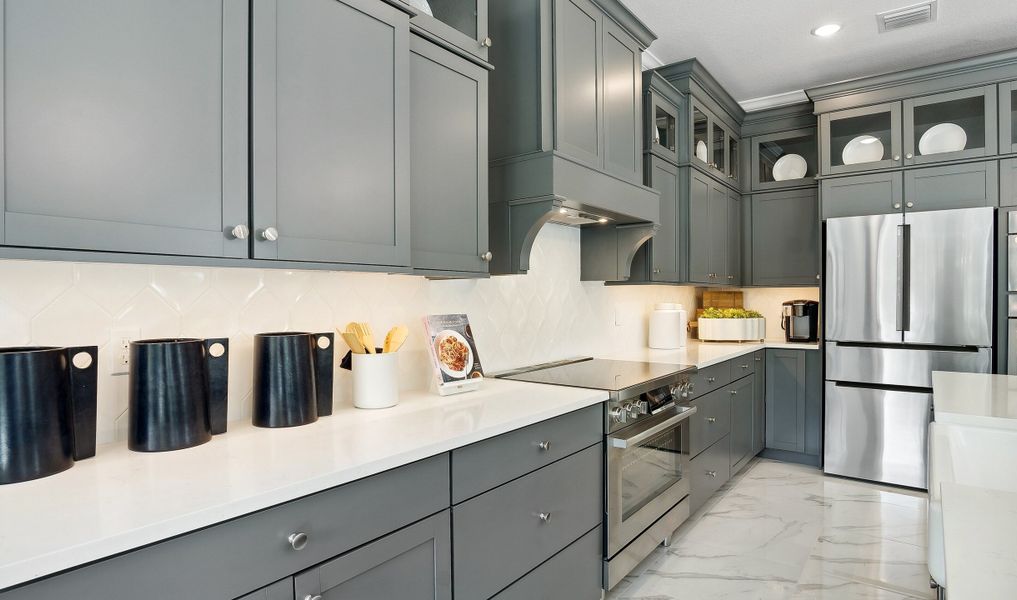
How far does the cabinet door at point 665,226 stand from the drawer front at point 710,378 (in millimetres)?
620

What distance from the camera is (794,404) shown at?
166 inches

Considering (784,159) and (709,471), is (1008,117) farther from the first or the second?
(709,471)

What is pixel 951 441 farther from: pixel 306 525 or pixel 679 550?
pixel 306 525

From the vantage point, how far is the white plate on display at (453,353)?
6.84 ft

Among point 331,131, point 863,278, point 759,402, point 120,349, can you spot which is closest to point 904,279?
point 863,278

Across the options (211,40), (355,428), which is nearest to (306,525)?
(355,428)

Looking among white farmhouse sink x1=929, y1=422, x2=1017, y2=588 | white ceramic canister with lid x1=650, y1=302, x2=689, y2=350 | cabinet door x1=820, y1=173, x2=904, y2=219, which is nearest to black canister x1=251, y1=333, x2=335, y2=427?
white farmhouse sink x1=929, y1=422, x2=1017, y2=588

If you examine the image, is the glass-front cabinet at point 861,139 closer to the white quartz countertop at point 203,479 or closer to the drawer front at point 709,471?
the drawer front at point 709,471

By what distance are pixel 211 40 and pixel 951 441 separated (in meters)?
2.35

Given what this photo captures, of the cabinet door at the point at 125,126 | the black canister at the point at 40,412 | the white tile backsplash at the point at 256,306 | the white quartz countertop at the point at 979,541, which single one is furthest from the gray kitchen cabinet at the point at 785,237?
the black canister at the point at 40,412

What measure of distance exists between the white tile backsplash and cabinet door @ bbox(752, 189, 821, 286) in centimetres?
229

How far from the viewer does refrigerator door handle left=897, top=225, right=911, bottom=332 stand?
143 inches

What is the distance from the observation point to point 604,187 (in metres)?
2.59

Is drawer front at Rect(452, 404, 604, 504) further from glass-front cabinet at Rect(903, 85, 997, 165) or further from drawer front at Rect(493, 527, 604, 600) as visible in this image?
glass-front cabinet at Rect(903, 85, 997, 165)
